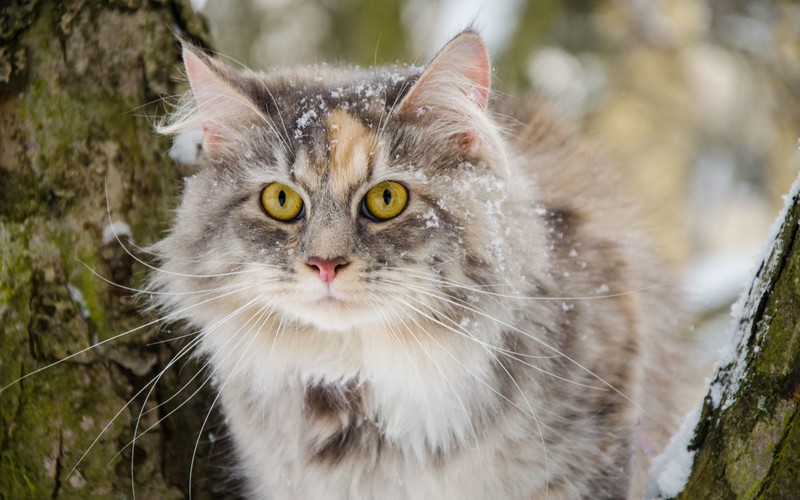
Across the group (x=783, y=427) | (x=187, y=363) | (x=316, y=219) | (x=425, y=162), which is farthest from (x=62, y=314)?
(x=783, y=427)

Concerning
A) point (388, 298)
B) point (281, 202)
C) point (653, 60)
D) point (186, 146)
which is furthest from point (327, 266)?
point (653, 60)

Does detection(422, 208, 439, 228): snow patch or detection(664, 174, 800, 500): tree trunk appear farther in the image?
detection(422, 208, 439, 228): snow patch

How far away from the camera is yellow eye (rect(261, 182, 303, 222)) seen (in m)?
2.00

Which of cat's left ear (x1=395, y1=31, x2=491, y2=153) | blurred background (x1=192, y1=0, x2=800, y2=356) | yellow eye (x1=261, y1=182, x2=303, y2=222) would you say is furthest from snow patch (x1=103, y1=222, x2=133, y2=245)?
blurred background (x1=192, y1=0, x2=800, y2=356)

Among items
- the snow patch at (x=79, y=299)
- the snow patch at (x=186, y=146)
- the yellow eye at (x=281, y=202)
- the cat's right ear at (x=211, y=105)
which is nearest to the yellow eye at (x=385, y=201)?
the yellow eye at (x=281, y=202)

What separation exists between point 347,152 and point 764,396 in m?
1.11

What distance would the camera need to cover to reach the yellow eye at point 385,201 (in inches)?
77.2

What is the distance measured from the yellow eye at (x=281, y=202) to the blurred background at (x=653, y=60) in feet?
6.78

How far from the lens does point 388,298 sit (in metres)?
1.88

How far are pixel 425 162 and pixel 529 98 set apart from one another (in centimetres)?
148

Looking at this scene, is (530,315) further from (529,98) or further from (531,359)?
(529,98)

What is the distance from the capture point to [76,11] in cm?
218

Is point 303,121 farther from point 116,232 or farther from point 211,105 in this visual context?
point 116,232

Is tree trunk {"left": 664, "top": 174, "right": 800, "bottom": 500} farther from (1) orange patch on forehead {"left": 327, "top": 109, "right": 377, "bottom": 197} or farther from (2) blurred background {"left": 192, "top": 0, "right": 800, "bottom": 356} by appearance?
(2) blurred background {"left": 192, "top": 0, "right": 800, "bottom": 356}
